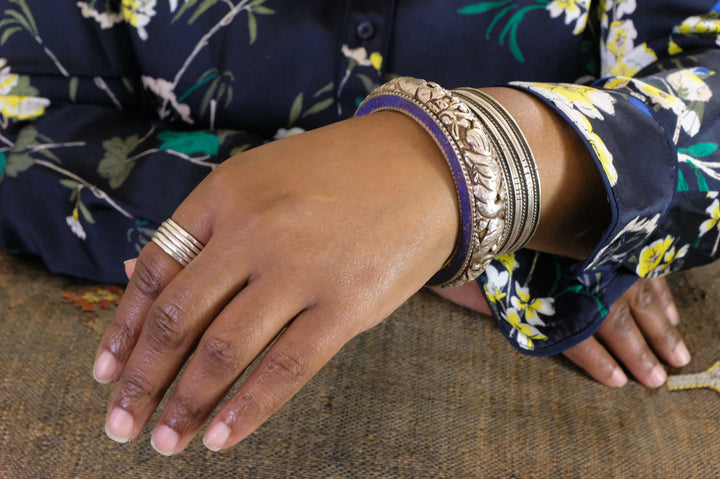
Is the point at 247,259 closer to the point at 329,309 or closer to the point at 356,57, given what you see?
the point at 329,309

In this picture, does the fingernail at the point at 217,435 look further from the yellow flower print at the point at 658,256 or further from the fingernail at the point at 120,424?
the yellow flower print at the point at 658,256

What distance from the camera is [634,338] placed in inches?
24.7

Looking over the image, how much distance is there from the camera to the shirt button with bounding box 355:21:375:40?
623 mm

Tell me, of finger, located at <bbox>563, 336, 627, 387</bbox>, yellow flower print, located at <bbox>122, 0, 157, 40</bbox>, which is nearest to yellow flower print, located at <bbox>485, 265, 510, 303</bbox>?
finger, located at <bbox>563, 336, 627, 387</bbox>

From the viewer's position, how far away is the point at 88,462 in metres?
0.47

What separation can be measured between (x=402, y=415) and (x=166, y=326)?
263 mm

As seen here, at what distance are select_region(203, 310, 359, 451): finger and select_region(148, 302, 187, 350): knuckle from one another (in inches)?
1.9

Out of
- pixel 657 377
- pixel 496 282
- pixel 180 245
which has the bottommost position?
pixel 657 377

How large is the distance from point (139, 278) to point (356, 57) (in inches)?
14.7

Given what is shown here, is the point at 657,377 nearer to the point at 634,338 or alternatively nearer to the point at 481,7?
the point at 634,338

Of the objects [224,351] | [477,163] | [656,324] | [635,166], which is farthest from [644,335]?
[224,351]

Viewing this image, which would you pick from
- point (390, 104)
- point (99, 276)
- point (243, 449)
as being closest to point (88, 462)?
point (243, 449)

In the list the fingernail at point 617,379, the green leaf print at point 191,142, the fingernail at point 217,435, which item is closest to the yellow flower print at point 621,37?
the fingernail at point 617,379

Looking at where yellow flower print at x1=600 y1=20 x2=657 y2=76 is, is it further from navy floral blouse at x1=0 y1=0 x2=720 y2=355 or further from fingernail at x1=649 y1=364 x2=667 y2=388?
fingernail at x1=649 y1=364 x2=667 y2=388
